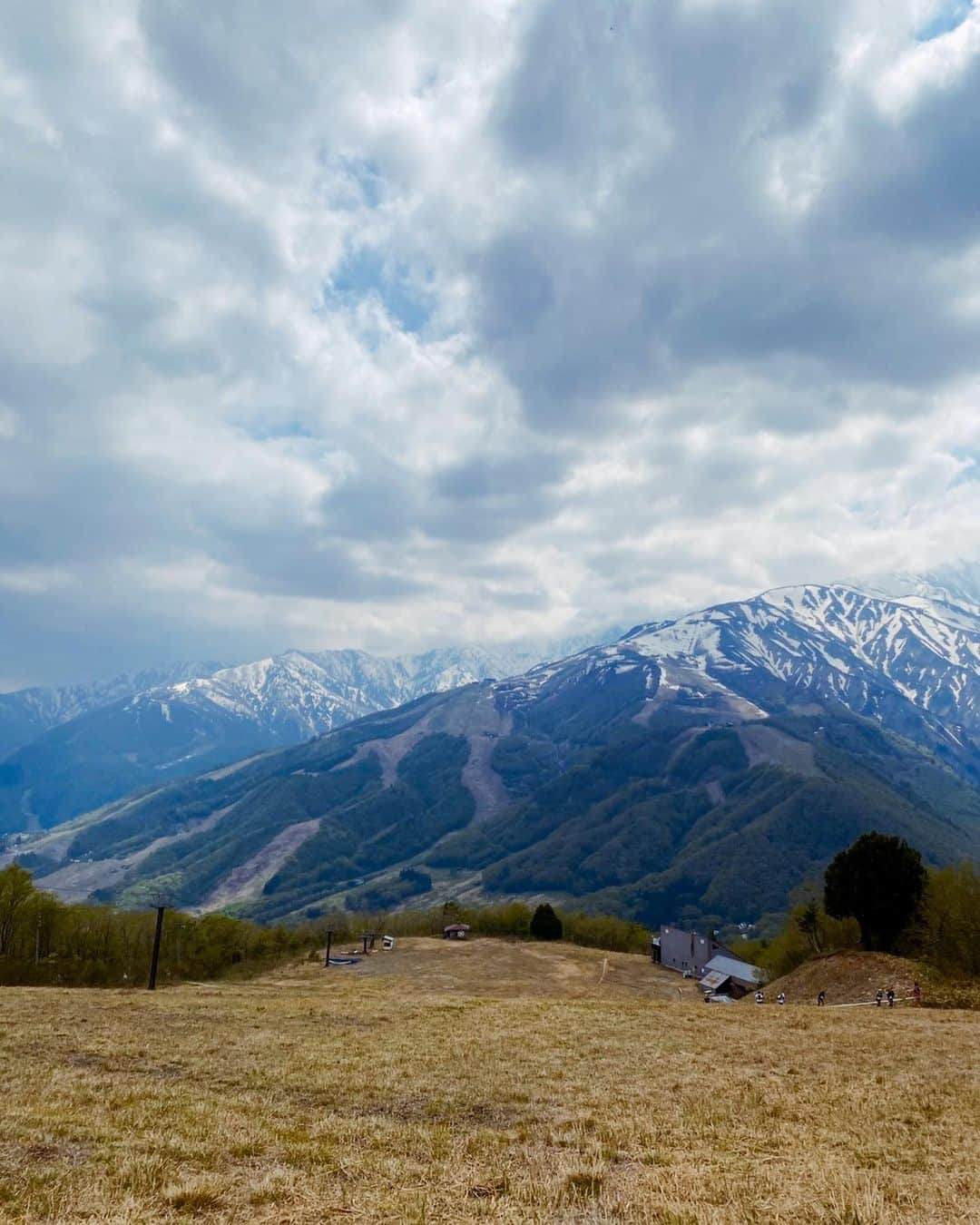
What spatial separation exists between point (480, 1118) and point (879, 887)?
61.4 metres

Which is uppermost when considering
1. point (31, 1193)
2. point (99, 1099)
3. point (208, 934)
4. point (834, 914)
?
point (31, 1193)

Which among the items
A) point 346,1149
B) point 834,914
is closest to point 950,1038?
point 346,1149

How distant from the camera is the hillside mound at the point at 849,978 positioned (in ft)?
172

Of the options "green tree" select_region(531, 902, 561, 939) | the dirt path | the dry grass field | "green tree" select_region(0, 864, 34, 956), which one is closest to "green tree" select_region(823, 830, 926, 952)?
the dirt path

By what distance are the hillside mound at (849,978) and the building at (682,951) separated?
41.6m

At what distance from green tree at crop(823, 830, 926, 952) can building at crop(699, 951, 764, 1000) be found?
22.5 metres

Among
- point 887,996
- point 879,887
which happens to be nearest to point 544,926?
point 879,887

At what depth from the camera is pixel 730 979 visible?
286ft

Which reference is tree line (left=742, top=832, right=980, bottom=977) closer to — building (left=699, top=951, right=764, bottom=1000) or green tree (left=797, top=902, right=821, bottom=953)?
green tree (left=797, top=902, right=821, bottom=953)

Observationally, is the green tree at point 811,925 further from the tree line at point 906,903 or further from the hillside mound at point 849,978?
the hillside mound at point 849,978

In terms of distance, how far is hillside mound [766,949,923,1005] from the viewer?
52531 millimetres

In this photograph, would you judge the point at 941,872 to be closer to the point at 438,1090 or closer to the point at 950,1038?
A: the point at 950,1038

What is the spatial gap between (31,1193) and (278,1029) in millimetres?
23241

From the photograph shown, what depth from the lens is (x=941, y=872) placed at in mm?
71188
